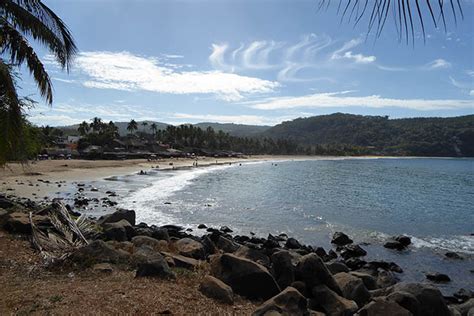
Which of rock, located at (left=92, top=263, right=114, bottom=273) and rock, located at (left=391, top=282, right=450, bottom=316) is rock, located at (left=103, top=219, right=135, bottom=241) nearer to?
rock, located at (left=92, top=263, right=114, bottom=273)

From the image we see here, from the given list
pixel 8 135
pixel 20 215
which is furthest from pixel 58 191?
pixel 8 135

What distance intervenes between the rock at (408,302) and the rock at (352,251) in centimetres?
827

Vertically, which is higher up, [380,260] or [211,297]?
[211,297]

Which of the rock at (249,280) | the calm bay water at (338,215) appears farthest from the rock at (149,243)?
the calm bay water at (338,215)

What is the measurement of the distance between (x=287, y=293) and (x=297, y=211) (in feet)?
65.1

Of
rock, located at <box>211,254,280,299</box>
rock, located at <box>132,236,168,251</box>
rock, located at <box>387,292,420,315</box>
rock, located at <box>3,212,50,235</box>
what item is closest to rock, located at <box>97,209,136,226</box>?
rock, located at <box>3,212,50,235</box>

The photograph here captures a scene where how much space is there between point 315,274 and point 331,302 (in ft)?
2.57

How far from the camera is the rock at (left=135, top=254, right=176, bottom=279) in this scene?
23.6ft

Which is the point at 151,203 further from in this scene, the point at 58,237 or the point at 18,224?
the point at 58,237

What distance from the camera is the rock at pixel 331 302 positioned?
291 inches

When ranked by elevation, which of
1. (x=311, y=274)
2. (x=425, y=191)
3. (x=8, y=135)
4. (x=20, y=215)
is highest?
(x=8, y=135)

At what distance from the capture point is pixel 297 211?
26.1 metres

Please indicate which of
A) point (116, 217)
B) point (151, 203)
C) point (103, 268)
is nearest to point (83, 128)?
point (151, 203)

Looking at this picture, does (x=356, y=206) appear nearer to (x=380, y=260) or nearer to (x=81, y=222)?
(x=380, y=260)
